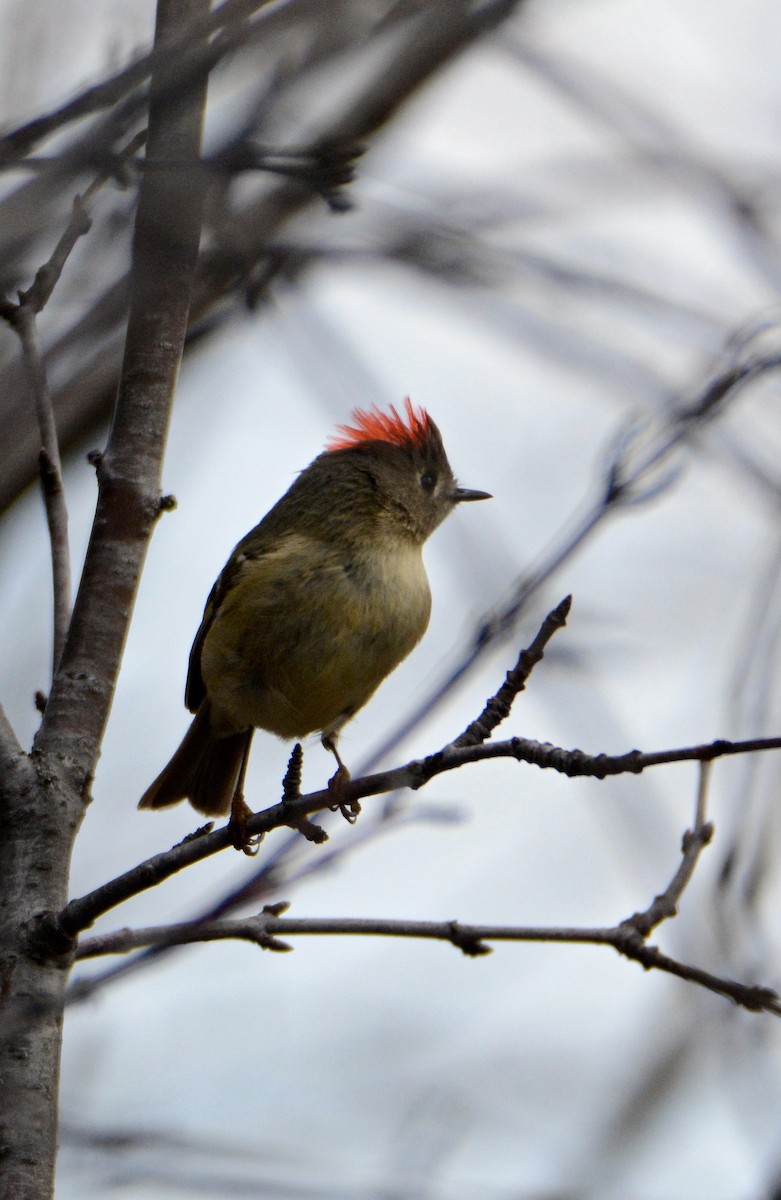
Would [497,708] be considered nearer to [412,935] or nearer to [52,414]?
[412,935]

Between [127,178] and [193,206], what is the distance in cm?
42

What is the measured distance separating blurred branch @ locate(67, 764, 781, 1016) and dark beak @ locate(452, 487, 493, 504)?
7.91 ft

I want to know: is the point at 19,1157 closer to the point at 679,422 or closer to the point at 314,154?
the point at 679,422

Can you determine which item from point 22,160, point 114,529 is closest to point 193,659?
point 114,529

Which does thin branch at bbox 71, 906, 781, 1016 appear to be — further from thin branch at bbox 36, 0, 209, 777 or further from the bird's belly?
the bird's belly

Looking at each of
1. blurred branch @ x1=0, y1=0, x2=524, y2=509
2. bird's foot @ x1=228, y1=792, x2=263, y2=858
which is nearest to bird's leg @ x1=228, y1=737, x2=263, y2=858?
bird's foot @ x1=228, y1=792, x2=263, y2=858

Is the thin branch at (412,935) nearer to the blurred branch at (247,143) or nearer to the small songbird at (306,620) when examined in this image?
the blurred branch at (247,143)

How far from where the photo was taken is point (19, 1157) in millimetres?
2277

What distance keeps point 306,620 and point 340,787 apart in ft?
5.29

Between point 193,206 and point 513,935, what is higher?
point 193,206

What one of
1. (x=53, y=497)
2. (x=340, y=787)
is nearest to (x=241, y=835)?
(x=340, y=787)

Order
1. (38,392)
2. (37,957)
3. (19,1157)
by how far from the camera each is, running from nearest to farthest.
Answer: (19,1157), (37,957), (38,392)

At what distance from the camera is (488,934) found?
254 cm

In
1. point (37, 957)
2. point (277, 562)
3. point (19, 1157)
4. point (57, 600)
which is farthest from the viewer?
point (277, 562)
